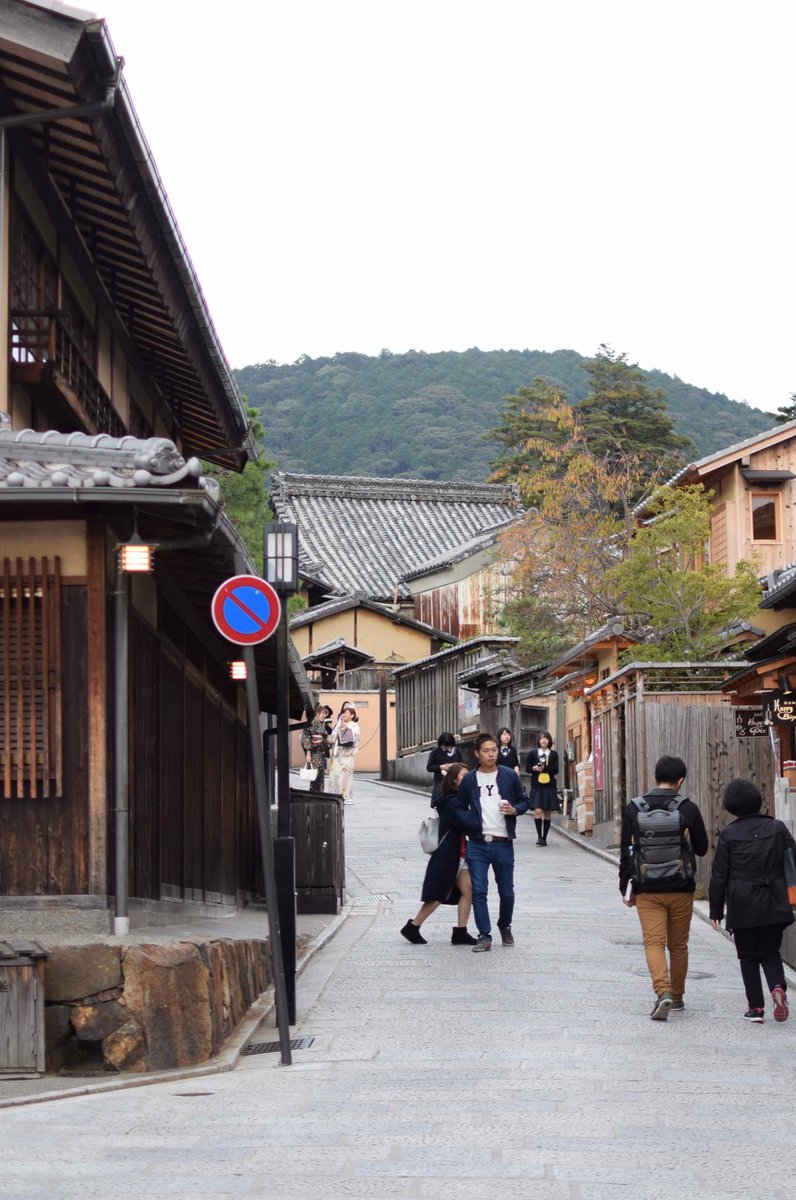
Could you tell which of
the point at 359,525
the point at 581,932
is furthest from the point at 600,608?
the point at 359,525

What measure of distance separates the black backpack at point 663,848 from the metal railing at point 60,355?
5841 mm

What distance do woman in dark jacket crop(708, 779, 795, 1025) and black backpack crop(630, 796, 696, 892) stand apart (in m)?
0.27

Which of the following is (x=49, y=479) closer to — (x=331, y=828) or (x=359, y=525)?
(x=331, y=828)

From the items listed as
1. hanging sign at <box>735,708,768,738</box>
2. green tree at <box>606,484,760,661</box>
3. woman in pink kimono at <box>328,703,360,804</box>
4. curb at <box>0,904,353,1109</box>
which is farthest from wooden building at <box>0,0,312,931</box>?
woman in pink kimono at <box>328,703,360,804</box>

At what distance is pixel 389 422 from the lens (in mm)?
97062

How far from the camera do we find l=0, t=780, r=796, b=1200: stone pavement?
7.20 m

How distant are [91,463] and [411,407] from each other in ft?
290

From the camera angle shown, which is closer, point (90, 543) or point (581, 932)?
point (90, 543)

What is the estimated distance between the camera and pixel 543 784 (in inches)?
1188

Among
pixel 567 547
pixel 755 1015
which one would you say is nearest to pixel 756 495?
pixel 567 547

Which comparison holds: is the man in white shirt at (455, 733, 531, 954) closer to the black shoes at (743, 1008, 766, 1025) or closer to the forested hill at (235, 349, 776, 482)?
the black shoes at (743, 1008, 766, 1025)

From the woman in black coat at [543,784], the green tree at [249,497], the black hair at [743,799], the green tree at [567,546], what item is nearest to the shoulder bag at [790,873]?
the black hair at [743,799]

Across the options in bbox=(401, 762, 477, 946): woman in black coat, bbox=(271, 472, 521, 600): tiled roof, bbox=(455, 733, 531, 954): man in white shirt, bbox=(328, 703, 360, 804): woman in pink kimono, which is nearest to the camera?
bbox=(455, 733, 531, 954): man in white shirt

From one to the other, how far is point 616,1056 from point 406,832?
2124 centimetres
